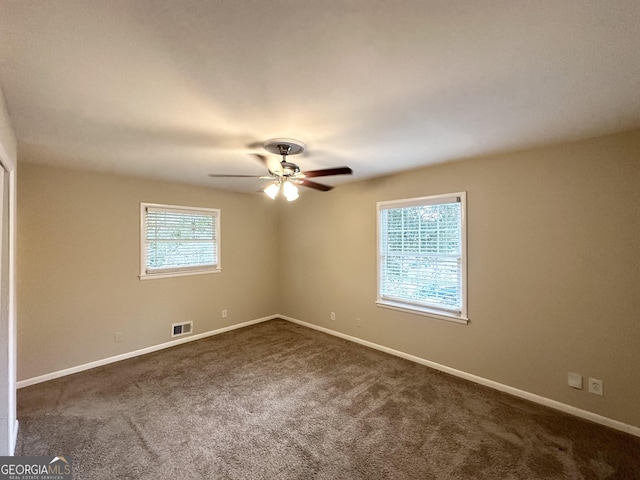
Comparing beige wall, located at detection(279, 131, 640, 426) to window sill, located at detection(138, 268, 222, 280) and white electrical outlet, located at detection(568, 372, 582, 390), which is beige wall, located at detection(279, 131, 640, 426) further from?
window sill, located at detection(138, 268, 222, 280)

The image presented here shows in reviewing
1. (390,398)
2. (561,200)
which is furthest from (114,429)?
(561,200)

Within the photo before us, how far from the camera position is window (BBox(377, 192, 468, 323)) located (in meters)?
3.12

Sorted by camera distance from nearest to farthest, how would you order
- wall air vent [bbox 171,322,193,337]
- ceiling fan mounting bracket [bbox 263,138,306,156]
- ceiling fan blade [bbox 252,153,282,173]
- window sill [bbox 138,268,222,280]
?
1. ceiling fan mounting bracket [bbox 263,138,306,156]
2. ceiling fan blade [bbox 252,153,282,173]
3. window sill [bbox 138,268,222,280]
4. wall air vent [bbox 171,322,193,337]

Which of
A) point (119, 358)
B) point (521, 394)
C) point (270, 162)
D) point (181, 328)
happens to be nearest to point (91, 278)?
point (119, 358)

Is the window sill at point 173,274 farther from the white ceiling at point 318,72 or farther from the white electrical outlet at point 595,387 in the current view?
the white electrical outlet at point 595,387

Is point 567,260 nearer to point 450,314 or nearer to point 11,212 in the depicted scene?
point 450,314

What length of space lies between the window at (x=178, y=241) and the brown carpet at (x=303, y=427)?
1.33m

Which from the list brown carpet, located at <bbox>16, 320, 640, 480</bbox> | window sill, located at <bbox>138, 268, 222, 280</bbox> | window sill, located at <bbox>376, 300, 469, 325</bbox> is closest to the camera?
brown carpet, located at <bbox>16, 320, 640, 480</bbox>

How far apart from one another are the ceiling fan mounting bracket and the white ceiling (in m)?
0.06

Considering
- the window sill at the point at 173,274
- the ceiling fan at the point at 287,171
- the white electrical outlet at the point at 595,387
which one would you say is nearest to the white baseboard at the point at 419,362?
the white electrical outlet at the point at 595,387

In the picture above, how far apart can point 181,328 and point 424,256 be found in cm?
363

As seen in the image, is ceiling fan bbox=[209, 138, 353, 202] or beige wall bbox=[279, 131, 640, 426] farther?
ceiling fan bbox=[209, 138, 353, 202]

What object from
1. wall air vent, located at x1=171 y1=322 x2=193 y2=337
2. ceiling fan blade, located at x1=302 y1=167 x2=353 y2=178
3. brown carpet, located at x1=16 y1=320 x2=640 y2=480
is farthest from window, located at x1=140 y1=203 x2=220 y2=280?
ceiling fan blade, located at x1=302 y1=167 x2=353 y2=178

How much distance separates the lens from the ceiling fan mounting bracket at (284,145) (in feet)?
7.57
